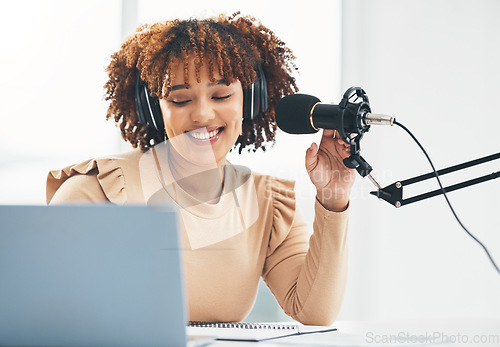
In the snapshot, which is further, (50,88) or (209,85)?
(50,88)

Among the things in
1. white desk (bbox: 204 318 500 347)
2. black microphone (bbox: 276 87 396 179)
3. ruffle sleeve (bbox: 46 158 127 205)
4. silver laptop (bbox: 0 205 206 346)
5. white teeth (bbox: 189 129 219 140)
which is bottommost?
white desk (bbox: 204 318 500 347)

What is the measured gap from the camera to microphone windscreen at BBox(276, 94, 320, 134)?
3.05ft

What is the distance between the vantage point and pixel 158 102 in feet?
4.73

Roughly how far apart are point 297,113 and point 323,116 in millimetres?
57

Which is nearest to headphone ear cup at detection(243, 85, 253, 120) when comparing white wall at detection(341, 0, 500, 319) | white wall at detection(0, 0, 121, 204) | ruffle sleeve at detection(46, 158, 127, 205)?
ruffle sleeve at detection(46, 158, 127, 205)

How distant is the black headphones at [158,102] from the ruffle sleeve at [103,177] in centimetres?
17

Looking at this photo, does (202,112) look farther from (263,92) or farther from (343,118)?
(343,118)

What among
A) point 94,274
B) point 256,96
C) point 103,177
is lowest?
point 94,274

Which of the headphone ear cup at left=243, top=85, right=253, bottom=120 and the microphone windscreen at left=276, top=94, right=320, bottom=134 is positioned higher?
the headphone ear cup at left=243, top=85, right=253, bottom=120

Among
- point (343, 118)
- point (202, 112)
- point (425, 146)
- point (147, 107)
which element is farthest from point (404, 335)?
point (425, 146)

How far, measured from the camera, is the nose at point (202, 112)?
140 centimetres

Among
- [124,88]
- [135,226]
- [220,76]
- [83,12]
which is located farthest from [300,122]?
[83,12]

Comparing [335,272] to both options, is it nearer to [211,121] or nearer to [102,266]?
[211,121]

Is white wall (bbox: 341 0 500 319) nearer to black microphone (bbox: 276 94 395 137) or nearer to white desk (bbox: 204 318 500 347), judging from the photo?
white desk (bbox: 204 318 500 347)
